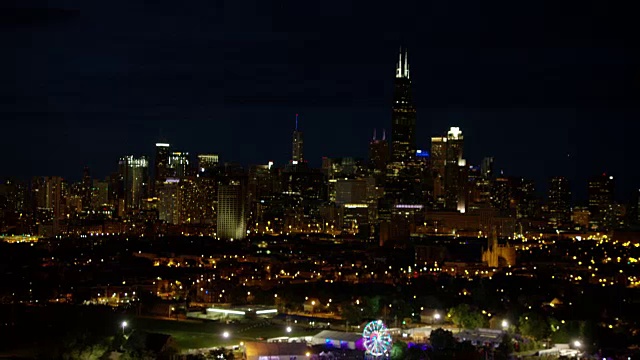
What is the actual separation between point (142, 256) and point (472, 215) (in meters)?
35.5

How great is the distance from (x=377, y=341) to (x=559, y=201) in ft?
242

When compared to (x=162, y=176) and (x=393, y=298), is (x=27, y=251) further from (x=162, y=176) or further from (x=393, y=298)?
(x=162, y=176)

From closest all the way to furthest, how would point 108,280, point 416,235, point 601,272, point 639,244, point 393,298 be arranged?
point 393,298
point 108,280
point 601,272
point 639,244
point 416,235

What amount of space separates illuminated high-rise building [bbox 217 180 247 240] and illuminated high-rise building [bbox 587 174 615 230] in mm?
26075

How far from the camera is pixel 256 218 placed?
8175 centimetres

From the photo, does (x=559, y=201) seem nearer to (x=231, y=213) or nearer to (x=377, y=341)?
(x=231, y=213)

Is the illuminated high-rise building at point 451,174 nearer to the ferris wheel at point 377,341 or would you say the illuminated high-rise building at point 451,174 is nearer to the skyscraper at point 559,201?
the skyscraper at point 559,201

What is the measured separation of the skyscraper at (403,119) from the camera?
9088 centimetres

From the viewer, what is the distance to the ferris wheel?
1894 cm

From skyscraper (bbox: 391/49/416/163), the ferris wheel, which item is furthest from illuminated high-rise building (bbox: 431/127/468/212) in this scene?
the ferris wheel

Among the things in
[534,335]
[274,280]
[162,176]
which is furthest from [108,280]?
[162,176]

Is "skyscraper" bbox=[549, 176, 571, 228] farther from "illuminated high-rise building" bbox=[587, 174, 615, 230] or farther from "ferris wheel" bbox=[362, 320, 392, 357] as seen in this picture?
"ferris wheel" bbox=[362, 320, 392, 357]

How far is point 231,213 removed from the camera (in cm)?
7100

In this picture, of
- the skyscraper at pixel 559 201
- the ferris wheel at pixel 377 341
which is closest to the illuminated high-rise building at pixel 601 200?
the skyscraper at pixel 559 201
